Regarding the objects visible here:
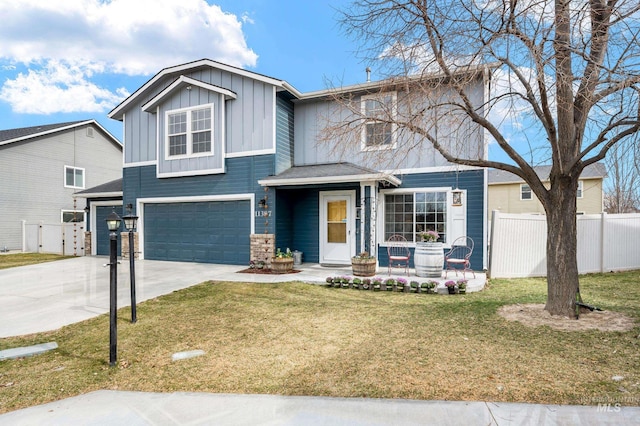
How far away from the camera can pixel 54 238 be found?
15.5m

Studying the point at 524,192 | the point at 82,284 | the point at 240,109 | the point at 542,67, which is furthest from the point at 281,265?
the point at 524,192

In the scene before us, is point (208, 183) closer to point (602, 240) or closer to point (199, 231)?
point (199, 231)

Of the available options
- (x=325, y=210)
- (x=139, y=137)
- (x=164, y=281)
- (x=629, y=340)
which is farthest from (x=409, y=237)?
(x=139, y=137)

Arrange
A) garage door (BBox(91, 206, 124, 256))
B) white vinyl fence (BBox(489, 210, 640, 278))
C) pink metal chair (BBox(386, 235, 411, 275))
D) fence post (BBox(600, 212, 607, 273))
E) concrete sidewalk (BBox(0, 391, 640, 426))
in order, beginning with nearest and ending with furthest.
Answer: concrete sidewalk (BBox(0, 391, 640, 426)) → white vinyl fence (BBox(489, 210, 640, 278)) → fence post (BBox(600, 212, 607, 273)) → pink metal chair (BBox(386, 235, 411, 275)) → garage door (BBox(91, 206, 124, 256))

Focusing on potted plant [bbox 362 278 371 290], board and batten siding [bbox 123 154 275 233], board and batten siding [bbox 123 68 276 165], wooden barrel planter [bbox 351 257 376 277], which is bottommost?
potted plant [bbox 362 278 371 290]

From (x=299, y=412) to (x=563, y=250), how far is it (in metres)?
4.60

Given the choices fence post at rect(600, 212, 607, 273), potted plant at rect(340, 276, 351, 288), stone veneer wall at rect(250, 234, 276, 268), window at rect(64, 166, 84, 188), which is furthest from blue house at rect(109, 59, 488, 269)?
window at rect(64, 166, 84, 188)

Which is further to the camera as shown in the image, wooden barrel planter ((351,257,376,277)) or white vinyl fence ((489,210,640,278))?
white vinyl fence ((489,210,640,278))

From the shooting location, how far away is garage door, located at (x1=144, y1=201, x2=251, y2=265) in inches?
421

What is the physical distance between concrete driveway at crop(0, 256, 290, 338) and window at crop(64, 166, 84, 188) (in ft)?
29.9

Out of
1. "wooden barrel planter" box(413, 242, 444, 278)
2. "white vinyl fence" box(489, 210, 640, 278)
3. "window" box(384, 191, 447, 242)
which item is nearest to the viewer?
"wooden barrel planter" box(413, 242, 444, 278)

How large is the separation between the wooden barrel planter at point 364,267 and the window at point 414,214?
6.28ft

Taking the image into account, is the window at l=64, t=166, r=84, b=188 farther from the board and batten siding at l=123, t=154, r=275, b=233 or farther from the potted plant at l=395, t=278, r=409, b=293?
the potted plant at l=395, t=278, r=409, b=293

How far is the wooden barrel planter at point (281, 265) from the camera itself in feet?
29.7
